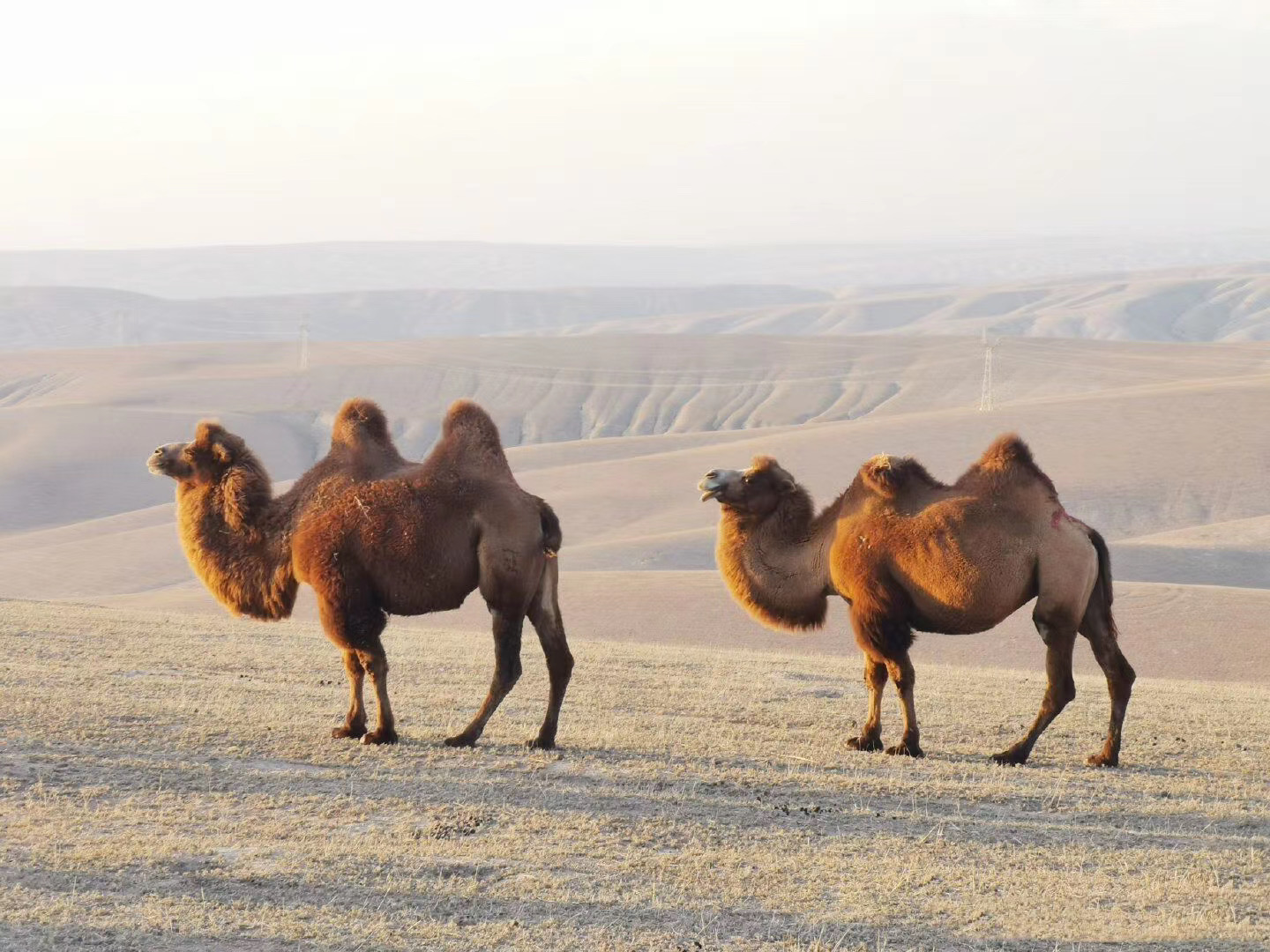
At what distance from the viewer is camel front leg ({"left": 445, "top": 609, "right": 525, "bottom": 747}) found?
32.9 feet

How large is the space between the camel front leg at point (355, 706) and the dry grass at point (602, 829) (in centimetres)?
28

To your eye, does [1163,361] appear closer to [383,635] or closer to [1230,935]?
[383,635]

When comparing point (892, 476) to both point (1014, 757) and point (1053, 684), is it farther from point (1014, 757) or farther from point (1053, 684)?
point (1014, 757)

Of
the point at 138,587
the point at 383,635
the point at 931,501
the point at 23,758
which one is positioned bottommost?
the point at 138,587

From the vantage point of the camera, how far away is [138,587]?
46.4m

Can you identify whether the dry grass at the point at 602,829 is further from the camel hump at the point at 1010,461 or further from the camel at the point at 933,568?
the camel hump at the point at 1010,461

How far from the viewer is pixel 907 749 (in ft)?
34.8

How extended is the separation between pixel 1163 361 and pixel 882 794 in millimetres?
96321

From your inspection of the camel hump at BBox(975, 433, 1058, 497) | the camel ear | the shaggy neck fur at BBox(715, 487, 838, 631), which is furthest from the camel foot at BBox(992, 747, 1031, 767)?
the camel ear

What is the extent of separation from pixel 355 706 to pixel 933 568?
403 centimetres

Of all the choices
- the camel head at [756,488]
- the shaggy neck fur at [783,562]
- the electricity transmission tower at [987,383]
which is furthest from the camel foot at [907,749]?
the electricity transmission tower at [987,383]

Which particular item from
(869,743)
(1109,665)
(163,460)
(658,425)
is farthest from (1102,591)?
(658,425)

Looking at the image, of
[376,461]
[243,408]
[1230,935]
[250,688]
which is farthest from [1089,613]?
[243,408]

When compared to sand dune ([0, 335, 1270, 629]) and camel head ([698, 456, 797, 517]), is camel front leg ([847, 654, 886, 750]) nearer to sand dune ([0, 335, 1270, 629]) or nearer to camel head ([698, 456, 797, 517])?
camel head ([698, 456, 797, 517])
